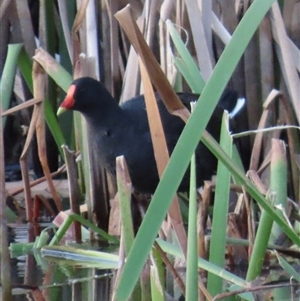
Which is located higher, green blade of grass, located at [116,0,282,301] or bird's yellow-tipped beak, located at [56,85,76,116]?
bird's yellow-tipped beak, located at [56,85,76,116]

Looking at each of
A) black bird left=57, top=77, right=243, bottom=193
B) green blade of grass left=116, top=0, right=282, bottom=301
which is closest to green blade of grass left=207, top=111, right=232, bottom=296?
green blade of grass left=116, top=0, right=282, bottom=301

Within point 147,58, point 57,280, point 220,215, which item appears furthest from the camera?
point 57,280

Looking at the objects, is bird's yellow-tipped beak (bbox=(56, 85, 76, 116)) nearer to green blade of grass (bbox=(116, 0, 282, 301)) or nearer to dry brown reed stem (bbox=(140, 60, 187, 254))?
dry brown reed stem (bbox=(140, 60, 187, 254))

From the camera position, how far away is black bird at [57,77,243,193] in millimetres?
2211

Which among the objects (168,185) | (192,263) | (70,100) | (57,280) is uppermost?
(70,100)

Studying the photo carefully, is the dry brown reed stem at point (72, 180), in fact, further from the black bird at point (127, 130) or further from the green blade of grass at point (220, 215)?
the green blade of grass at point (220, 215)

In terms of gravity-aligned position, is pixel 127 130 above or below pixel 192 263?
above

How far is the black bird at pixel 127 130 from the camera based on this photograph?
2.21m

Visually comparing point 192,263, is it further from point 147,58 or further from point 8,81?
point 8,81

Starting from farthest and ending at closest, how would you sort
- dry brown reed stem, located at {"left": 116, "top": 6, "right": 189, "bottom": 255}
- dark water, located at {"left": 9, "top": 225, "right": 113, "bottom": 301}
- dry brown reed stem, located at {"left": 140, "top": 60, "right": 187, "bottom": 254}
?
1. dark water, located at {"left": 9, "top": 225, "right": 113, "bottom": 301}
2. dry brown reed stem, located at {"left": 140, "top": 60, "right": 187, "bottom": 254}
3. dry brown reed stem, located at {"left": 116, "top": 6, "right": 189, "bottom": 255}

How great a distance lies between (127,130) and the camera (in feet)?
7.47

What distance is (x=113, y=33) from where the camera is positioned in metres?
2.35

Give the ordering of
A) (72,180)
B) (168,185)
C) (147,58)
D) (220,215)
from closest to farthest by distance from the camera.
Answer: (168,185) < (147,58) < (220,215) < (72,180)

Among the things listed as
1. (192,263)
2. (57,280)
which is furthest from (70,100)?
(192,263)
